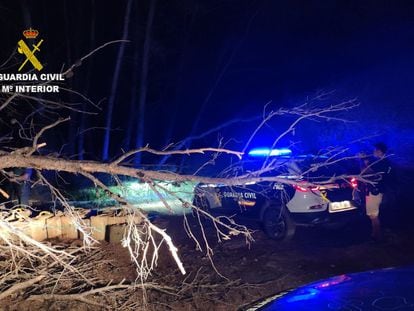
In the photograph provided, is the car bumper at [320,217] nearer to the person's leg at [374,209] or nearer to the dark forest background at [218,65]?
the person's leg at [374,209]

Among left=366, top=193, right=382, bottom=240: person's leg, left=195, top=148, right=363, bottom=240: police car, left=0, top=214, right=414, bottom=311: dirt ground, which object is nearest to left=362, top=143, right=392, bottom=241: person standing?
left=366, top=193, right=382, bottom=240: person's leg

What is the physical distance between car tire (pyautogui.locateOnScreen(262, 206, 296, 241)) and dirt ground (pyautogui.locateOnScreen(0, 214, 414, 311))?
0.16m

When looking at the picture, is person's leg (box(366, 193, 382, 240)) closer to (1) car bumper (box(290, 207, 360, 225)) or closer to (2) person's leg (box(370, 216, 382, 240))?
(2) person's leg (box(370, 216, 382, 240))

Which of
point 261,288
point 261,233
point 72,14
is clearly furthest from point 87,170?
point 72,14

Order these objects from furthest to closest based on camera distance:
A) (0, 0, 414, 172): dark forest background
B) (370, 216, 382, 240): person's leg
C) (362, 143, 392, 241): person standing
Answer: (0, 0, 414, 172): dark forest background < (370, 216, 382, 240): person's leg < (362, 143, 392, 241): person standing

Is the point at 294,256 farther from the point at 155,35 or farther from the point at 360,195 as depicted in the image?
the point at 155,35

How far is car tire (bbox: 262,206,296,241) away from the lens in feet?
24.7

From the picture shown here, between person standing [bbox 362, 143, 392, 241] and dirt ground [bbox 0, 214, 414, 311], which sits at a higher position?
person standing [bbox 362, 143, 392, 241]

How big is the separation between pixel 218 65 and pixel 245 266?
12552 millimetres

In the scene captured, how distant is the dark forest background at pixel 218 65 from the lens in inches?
545

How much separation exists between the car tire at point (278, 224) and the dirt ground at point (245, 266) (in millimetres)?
155

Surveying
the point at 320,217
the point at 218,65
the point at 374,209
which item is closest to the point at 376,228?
the point at 374,209

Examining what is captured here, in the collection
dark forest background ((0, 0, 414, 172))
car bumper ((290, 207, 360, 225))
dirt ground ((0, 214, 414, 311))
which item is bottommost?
dirt ground ((0, 214, 414, 311))

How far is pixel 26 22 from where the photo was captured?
32.8 ft
